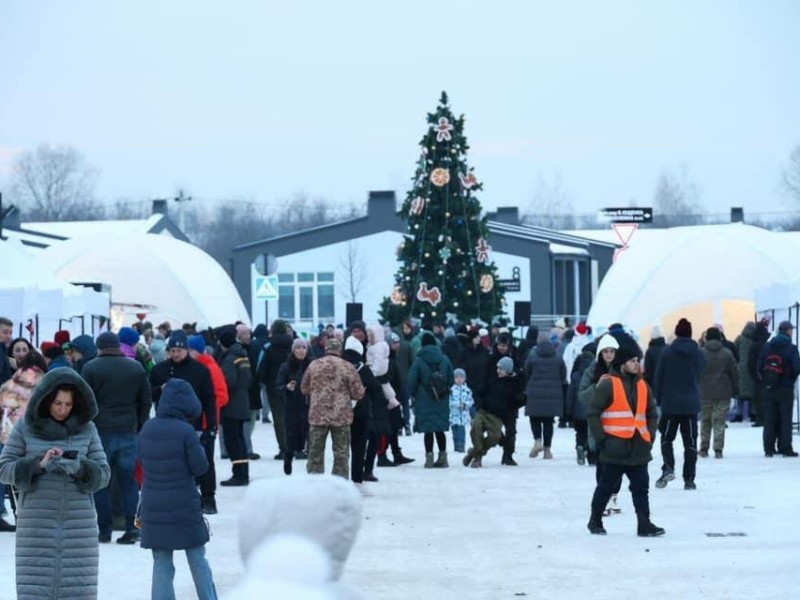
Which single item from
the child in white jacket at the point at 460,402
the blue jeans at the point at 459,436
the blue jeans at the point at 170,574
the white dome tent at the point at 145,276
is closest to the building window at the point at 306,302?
the white dome tent at the point at 145,276

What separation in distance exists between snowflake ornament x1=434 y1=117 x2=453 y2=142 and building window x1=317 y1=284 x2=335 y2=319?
3460cm

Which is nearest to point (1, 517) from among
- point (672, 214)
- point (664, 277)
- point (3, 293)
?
point (3, 293)

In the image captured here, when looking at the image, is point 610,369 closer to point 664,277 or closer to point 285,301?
point 664,277

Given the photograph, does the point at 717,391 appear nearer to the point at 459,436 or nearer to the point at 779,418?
the point at 779,418

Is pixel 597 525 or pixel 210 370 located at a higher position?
pixel 210 370

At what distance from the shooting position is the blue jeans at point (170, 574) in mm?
10617

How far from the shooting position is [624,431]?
48.3ft

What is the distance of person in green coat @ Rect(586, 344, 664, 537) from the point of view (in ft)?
48.3

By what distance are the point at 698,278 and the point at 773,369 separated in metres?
22.0

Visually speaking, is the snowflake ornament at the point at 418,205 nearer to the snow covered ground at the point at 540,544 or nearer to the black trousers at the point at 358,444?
the snow covered ground at the point at 540,544

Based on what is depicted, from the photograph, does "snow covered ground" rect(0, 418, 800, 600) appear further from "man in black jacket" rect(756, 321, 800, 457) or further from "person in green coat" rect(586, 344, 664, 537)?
"man in black jacket" rect(756, 321, 800, 457)

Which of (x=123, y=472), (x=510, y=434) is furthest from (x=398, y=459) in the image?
(x=123, y=472)

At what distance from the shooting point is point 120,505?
50.2ft

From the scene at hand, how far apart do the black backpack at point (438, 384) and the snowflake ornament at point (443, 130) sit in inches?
678
